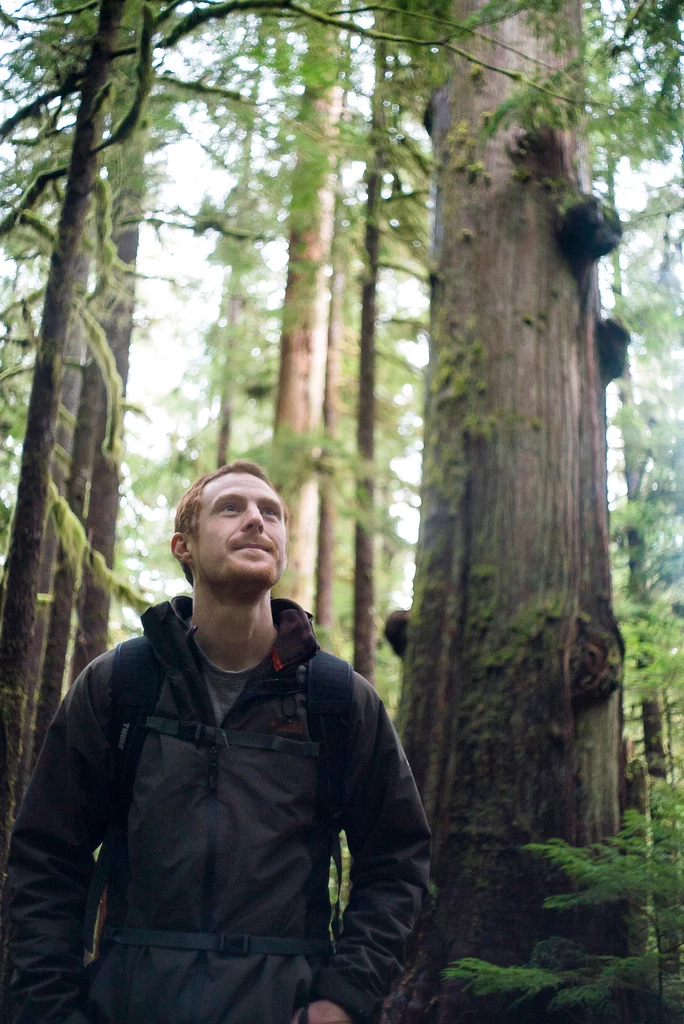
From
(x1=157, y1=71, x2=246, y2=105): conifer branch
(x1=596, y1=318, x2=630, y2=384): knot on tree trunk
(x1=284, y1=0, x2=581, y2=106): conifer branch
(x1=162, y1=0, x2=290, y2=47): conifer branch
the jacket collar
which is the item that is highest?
(x1=157, y1=71, x2=246, y2=105): conifer branch

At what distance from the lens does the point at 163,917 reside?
2.48m

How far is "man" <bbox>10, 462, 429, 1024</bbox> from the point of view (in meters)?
2.46

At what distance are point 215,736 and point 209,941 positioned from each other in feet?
1.81

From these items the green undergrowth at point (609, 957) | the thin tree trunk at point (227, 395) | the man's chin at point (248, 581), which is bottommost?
the green undergrowth at point (609, 957)

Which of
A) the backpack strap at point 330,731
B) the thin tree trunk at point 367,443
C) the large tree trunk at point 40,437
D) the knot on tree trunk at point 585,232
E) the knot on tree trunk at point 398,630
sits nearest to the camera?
the backpack strap at point 330,731

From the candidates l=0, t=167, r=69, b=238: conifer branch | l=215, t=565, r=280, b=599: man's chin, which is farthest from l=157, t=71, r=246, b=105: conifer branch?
l=215, t=565, r=280, b=599: man's chin

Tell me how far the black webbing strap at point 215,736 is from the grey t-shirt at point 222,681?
156mm

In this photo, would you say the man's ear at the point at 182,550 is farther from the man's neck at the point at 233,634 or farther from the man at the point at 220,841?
the man's neck at the point at 233,634

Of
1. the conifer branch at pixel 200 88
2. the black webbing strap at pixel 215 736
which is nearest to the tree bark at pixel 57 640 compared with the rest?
the conifer branch at pixel 200 88

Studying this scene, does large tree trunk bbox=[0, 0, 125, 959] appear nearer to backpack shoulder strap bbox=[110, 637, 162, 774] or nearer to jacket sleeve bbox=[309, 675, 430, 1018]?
backpack shoulder strap bbox=[110, 637, 162, 774]

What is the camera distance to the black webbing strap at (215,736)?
263 centimetres

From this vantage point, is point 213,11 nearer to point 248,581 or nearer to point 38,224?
point 38,224

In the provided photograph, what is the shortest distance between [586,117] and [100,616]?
232 inches

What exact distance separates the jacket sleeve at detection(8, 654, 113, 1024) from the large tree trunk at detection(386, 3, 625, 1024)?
90.4 inches
